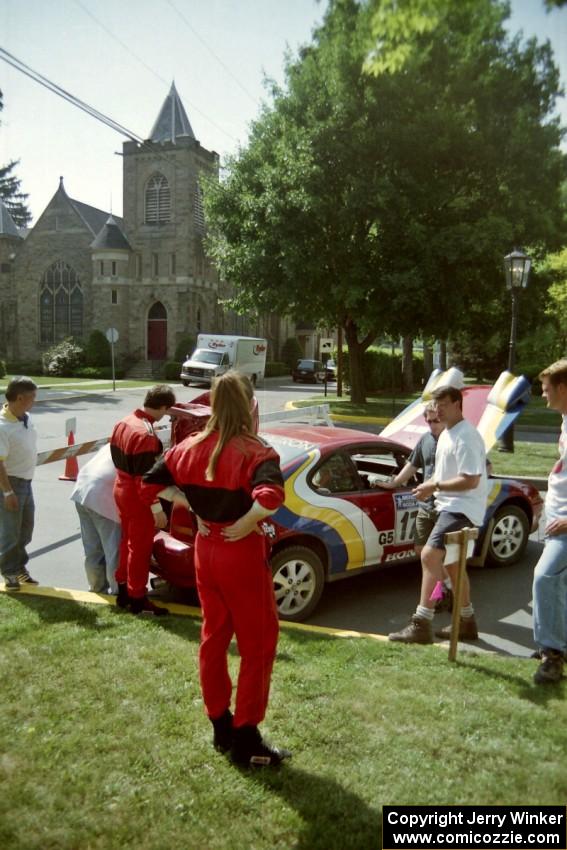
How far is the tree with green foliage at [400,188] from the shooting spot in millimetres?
20359

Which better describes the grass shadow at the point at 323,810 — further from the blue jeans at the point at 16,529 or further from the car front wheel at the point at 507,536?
the car front wheel at the point at 507,536

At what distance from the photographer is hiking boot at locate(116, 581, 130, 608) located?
17.9ft

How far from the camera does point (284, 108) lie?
22922mm

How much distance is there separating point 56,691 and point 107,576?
1.85 metres

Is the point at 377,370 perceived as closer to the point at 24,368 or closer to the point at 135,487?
the point at 24,368

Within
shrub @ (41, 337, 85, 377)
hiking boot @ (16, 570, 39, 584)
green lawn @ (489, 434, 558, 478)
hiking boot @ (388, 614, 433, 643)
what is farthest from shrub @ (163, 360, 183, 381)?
hiking boot @ (388, 614, 433, 643)

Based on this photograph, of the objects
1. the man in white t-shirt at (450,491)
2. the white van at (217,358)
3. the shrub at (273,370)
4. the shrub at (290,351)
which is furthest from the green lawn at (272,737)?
the shrub at (290,351)

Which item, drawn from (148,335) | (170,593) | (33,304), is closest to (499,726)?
(170,593)

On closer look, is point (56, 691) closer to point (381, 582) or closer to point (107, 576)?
point (107, 576)

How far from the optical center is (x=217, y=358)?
122ft

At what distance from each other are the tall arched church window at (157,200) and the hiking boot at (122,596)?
5047 cm

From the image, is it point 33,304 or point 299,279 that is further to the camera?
point 33,304

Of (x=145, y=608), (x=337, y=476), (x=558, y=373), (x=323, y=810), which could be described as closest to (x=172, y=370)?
(x=337, y=476)

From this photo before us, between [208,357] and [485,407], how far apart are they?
2998 centimetres
